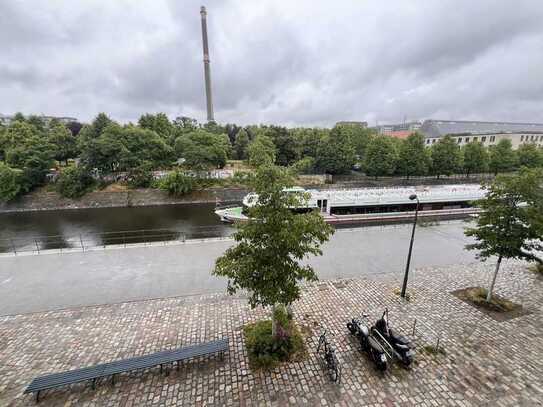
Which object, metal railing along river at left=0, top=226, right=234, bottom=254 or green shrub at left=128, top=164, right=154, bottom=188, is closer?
metal railing along river at left=0, top=226, right=234, bottom=254

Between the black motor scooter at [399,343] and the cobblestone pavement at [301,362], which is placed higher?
the black motor scooter at [399,343]

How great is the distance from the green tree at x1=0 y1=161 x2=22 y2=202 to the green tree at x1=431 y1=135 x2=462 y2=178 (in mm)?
68807

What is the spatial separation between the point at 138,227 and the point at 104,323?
20.0 meters

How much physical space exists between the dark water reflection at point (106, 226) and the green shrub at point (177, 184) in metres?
2.94

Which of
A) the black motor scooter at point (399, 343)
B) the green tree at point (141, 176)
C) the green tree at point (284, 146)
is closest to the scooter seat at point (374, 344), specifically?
the black motor scooter at point (399, 343)

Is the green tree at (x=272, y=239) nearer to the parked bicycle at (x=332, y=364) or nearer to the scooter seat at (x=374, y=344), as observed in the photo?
the parked bicycle at (x=332, y=364)

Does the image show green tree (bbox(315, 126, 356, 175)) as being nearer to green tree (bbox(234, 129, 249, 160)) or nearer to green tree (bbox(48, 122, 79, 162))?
green tree (bbox(234, 129, 249, 160))

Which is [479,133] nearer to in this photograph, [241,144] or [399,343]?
[241,144]

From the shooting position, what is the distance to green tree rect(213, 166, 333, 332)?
22.1 feet

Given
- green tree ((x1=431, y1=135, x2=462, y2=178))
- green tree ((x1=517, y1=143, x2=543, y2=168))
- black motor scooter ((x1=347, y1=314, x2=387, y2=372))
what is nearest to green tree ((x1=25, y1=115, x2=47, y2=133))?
black motor scooter ((x1=347, y1=314, x2=387, y2=372))

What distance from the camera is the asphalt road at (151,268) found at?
1123 centimetres

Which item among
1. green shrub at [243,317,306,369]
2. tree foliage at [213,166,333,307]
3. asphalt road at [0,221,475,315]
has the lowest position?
asphalt road at [0,221,475,315]

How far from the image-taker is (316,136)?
56.8 m

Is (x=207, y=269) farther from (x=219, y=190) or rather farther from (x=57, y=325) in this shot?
(x=219, y=190)
